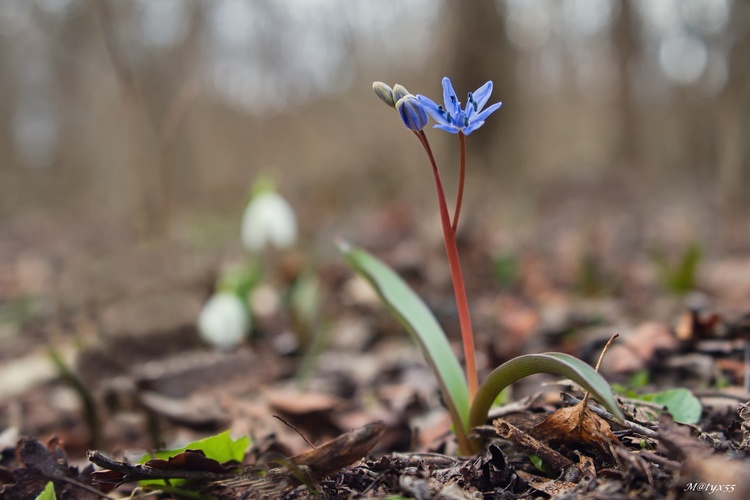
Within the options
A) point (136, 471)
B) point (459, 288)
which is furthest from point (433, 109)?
point (136, 471)

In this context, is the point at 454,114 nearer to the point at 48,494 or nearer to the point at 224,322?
the point at 48,494

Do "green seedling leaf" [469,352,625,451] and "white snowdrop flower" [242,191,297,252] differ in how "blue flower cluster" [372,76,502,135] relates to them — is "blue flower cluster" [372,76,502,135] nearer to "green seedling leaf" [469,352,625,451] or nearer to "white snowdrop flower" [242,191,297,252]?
"green seedling leaf" [469,352,625,451]

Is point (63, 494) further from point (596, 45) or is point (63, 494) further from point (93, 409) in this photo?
point (596, 45)

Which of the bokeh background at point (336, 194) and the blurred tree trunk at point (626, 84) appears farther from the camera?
the blurred tree trunk at point (626, 84)

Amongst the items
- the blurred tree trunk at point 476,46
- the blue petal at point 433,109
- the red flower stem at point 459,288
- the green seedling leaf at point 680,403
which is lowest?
the green seedling leaf at point 680,403

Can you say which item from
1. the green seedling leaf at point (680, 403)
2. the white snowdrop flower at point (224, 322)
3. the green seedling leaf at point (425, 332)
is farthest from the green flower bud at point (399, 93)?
the white snowdrop flower at point (224, 322)

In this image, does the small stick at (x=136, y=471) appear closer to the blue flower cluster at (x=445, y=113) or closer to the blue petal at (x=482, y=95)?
the blue flower cluster at (x=445, y=113)

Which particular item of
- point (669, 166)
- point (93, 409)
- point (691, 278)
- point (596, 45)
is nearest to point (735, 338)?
point (691, 278)
